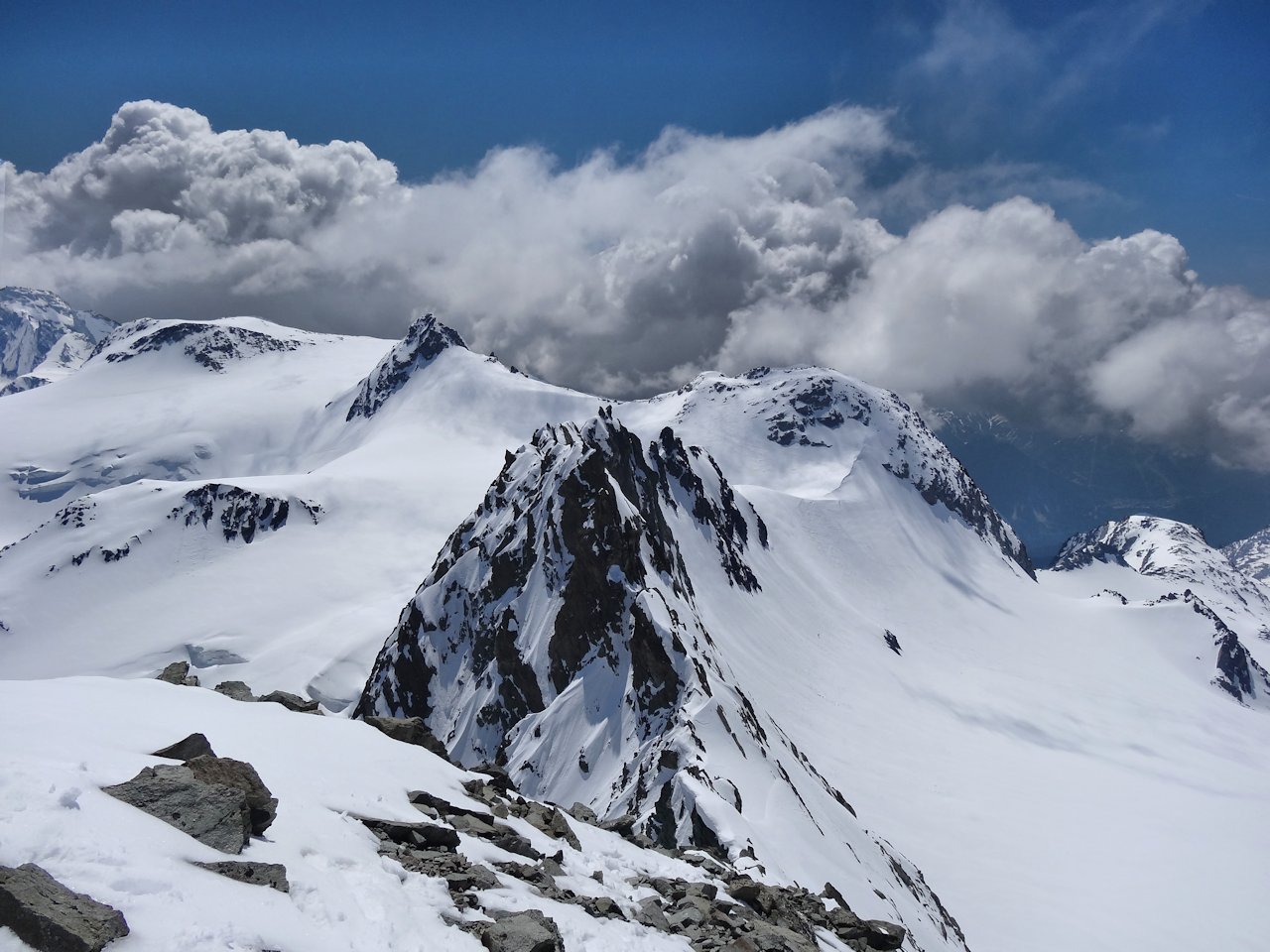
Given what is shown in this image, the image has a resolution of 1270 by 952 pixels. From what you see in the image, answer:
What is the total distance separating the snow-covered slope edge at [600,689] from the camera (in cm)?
5269

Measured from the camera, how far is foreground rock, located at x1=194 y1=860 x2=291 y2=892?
12328mm

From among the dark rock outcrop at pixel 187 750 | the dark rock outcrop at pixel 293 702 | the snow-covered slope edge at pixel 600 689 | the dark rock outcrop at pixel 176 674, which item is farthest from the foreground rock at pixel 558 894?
the snow-covered slope edge at pixel 600 689

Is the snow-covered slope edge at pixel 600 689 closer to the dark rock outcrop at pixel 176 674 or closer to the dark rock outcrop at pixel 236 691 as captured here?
the dark rock outcrop at pixel 236 691

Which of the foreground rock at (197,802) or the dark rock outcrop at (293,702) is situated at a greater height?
the dark rock outcrop at (293,702)

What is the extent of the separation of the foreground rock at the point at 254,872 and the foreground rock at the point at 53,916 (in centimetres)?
230

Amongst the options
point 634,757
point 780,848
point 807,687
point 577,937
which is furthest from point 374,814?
point 807,687

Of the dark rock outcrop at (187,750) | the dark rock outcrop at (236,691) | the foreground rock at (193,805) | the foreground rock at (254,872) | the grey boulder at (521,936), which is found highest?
the dark rock outcrop at (236,691)

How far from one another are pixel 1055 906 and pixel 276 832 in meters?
118

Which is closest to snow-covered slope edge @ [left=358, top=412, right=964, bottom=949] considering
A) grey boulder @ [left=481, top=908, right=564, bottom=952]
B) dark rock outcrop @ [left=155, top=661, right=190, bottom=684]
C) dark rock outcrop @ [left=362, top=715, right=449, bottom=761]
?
dark rock outcrop @ [left=362, top=715, right=449, bottom=761]

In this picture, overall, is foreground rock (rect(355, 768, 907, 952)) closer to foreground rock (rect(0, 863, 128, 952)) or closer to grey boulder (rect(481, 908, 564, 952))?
grey boulder (rect(481, 908, 564, 952))

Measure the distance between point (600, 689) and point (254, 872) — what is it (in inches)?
2450

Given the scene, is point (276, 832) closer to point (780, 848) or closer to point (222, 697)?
point (222, 697)

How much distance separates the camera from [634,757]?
63.0 metres

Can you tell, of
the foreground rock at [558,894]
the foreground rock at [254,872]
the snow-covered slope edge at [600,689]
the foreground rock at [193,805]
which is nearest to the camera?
the foreground rock at [254,872]
